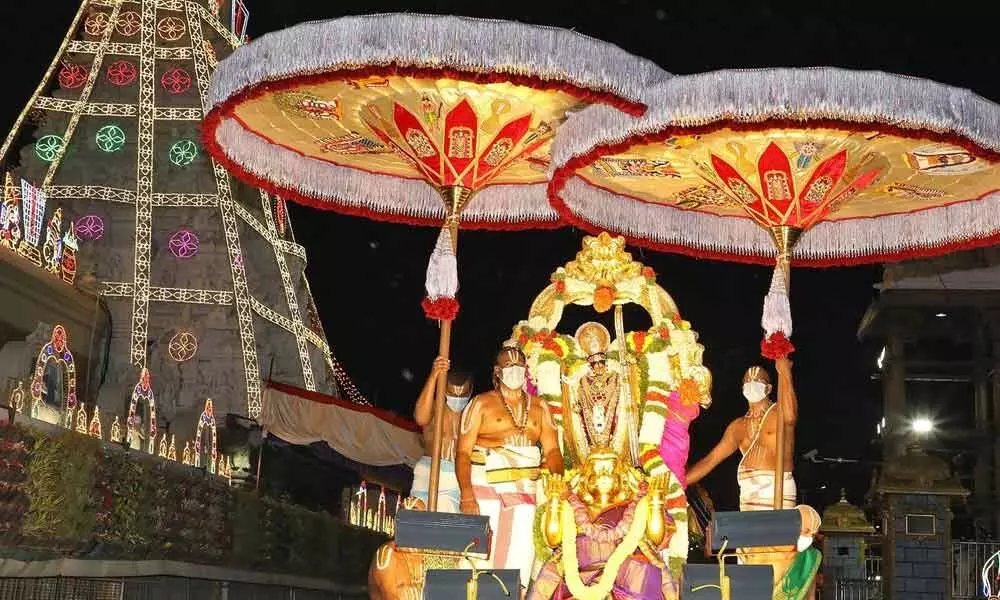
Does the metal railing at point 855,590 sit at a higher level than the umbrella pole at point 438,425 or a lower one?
lower

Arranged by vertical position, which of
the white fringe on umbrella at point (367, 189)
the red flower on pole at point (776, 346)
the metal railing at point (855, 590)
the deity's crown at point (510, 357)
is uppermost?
the white fringe on umbrella at point (367, 189)

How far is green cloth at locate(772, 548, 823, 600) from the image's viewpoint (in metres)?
10.6

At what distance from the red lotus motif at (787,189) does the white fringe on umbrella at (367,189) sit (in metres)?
2.33

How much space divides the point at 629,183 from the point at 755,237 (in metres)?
1.71

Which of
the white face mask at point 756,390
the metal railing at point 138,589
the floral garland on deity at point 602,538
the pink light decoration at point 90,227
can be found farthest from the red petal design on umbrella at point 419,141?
the pink light decoration at point 90,227

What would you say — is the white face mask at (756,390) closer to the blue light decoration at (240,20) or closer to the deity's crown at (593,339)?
A: the deity's crown at (593,339)

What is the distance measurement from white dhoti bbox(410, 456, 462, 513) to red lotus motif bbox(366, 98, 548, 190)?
256 centimetres

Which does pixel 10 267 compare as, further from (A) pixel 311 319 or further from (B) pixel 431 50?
(A) pixel 311 319

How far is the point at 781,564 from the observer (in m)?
10.6

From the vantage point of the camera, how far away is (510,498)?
1141 centimetres

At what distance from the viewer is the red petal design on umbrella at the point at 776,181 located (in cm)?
1151

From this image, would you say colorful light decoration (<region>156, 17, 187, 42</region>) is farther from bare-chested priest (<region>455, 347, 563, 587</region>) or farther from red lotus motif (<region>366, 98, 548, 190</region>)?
bare-chested priest (<region>455, 347, 563, 587</region>)

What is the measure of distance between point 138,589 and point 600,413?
5.33 m

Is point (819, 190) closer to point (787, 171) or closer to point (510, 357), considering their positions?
point (787, 171)
